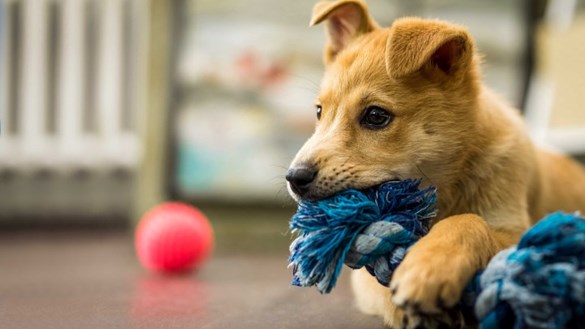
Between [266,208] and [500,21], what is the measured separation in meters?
1.74

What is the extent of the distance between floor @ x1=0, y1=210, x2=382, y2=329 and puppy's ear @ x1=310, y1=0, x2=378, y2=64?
0.65 meters

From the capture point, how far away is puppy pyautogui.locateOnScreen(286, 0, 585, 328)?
59.6 inches

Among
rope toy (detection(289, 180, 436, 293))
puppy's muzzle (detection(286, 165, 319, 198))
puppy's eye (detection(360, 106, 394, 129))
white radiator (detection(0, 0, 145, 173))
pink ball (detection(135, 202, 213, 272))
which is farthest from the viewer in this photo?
white radiator (detection(0, 0, 145, 173))

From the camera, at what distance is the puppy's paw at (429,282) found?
115 cm

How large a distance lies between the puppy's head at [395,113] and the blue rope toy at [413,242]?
0.26 ft

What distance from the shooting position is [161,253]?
2559mm

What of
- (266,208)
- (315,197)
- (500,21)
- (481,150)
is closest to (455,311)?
(315,197)

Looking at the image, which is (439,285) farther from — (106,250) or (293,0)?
(293,0)

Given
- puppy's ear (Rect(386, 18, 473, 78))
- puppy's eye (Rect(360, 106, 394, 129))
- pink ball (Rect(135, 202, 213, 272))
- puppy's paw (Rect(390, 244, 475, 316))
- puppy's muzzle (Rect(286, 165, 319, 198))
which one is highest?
puppy's ear (Rect(386, 18, 473, 78))

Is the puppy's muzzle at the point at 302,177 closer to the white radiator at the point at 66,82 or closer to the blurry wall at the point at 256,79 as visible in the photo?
the blurry wall at the point at 256,79

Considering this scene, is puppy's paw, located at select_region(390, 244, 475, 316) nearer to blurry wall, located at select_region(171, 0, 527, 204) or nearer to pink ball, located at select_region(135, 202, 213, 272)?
pink ball, located at select_region(135, 202, 213, 272)

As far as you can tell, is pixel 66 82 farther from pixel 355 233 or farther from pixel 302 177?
pixel 355 233

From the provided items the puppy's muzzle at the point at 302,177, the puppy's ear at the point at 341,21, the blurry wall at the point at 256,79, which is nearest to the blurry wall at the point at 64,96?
the blurry wall at the point at 256,79

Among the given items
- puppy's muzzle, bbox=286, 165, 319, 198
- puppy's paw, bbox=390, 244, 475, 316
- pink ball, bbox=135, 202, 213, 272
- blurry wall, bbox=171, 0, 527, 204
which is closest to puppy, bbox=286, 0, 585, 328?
puppy's muzzle, bbox=286, 165, 319, 198
